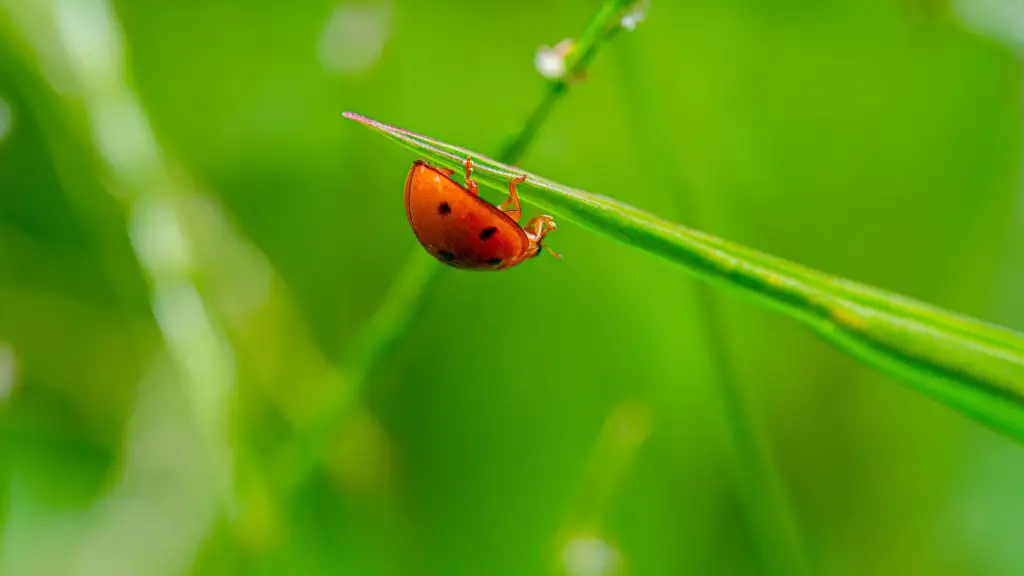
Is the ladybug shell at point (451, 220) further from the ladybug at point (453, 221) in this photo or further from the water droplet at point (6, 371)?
the water droplet at point (6, 371)

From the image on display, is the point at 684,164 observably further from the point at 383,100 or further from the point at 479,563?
the point at 479,563

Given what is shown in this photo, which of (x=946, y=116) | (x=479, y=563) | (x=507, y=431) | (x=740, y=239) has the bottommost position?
(x=479, y=563)

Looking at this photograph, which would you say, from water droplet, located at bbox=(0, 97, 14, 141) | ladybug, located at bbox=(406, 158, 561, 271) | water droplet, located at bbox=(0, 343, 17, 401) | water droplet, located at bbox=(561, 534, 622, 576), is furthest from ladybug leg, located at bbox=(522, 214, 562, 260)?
water droplet, located at bbox=(0, 97, 14, 141)

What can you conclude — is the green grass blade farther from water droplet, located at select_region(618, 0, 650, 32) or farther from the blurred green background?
the blurred green background

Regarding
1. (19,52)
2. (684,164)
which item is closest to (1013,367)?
(684,164)

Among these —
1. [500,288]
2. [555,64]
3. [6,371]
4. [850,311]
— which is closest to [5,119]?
[6,371]

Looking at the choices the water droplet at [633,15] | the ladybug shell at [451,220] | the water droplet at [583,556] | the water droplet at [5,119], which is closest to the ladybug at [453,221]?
the ladybug shell at [451,220]
